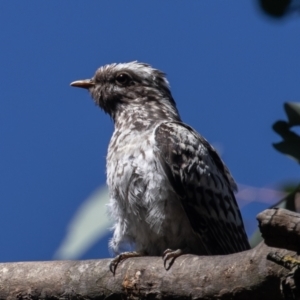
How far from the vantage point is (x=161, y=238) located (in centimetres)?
396

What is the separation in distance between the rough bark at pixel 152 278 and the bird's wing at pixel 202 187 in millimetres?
569

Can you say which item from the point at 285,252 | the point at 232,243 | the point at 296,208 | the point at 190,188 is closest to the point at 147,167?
the point at 190,188

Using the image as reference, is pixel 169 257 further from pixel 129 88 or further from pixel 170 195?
pixel 129 88

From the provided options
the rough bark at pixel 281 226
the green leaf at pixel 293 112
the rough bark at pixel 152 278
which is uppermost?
the green leaf at pixel 293 112

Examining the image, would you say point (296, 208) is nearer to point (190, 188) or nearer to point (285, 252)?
point (190, 188)

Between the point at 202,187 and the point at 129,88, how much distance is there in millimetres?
1264

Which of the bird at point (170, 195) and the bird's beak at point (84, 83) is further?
the bird's beak at point (84, 83)

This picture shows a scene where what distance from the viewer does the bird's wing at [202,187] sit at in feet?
12.9

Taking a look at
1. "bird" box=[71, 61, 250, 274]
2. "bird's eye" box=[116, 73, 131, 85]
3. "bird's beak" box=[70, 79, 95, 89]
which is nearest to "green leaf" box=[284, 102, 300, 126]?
"bird" box=[71, 61, 250, 274]

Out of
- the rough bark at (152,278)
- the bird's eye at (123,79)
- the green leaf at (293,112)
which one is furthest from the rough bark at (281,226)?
the bird's eye at (123,79)

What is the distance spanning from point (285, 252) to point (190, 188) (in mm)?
1556

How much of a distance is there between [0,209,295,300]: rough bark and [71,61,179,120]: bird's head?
164 cm

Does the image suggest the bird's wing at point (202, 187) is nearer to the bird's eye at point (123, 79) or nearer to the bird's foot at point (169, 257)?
the bird's foot at point (169, 257)

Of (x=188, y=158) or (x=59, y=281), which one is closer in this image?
(x=59, y=281)
